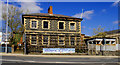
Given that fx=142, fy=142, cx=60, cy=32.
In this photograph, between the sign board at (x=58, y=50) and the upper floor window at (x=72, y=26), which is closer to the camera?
the sign board at (x=58, y=50)

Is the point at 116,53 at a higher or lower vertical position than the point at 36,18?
lower

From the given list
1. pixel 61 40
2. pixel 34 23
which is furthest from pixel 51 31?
pixel 34 23

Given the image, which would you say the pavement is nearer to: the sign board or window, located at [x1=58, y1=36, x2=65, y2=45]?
the sign board

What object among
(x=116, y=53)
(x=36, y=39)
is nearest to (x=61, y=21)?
(x=36, y=39)

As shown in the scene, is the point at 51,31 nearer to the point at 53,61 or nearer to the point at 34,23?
the point at 34,23

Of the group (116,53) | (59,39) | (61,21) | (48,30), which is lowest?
(116,53)

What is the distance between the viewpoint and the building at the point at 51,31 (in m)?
27.6

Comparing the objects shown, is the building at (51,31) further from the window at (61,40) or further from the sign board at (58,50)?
the sign board at (58,50)

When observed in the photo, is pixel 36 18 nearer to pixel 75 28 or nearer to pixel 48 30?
pixel 48 30

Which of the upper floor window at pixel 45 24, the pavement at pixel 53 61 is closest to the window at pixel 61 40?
the upper floor window at pixel 45 24

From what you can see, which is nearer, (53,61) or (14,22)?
(53,61)

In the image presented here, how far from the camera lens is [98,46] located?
26938 millimetres

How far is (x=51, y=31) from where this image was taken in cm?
2916

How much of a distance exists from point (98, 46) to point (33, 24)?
13.4 metres
